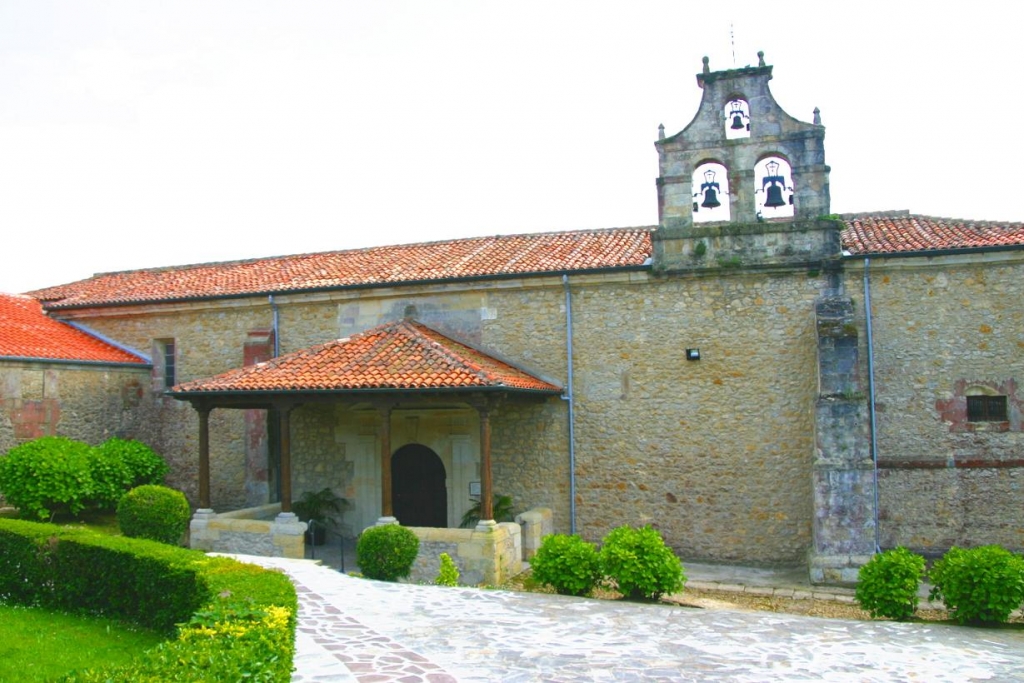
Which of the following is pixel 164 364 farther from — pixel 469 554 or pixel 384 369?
pixel 469 554

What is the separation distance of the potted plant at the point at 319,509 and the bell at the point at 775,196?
393 inches

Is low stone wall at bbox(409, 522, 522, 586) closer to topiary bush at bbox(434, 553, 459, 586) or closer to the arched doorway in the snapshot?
topiary bush at bbox(434, 553, 459, 586)

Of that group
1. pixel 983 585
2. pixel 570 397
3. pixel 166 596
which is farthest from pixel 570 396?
pixel 166 596

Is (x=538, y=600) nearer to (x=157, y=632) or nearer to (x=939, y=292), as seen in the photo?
(x=157, y=632)

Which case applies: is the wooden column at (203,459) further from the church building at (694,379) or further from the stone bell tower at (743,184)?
the stone bell tower at (743,184)

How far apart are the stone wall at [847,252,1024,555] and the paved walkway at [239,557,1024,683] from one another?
4.38 m

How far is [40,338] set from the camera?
17328 mm

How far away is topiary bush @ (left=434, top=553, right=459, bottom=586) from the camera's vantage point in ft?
38.1

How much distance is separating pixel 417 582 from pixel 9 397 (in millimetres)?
9399

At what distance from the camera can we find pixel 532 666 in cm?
724

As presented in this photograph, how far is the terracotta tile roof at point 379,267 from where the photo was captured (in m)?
15.9

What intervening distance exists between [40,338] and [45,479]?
421 cm

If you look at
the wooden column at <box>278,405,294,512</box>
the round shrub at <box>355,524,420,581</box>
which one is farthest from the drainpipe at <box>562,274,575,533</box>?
Result: the wooden column at <box>278,405,294,512</box>

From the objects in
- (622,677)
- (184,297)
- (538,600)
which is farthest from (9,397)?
(622,677)
